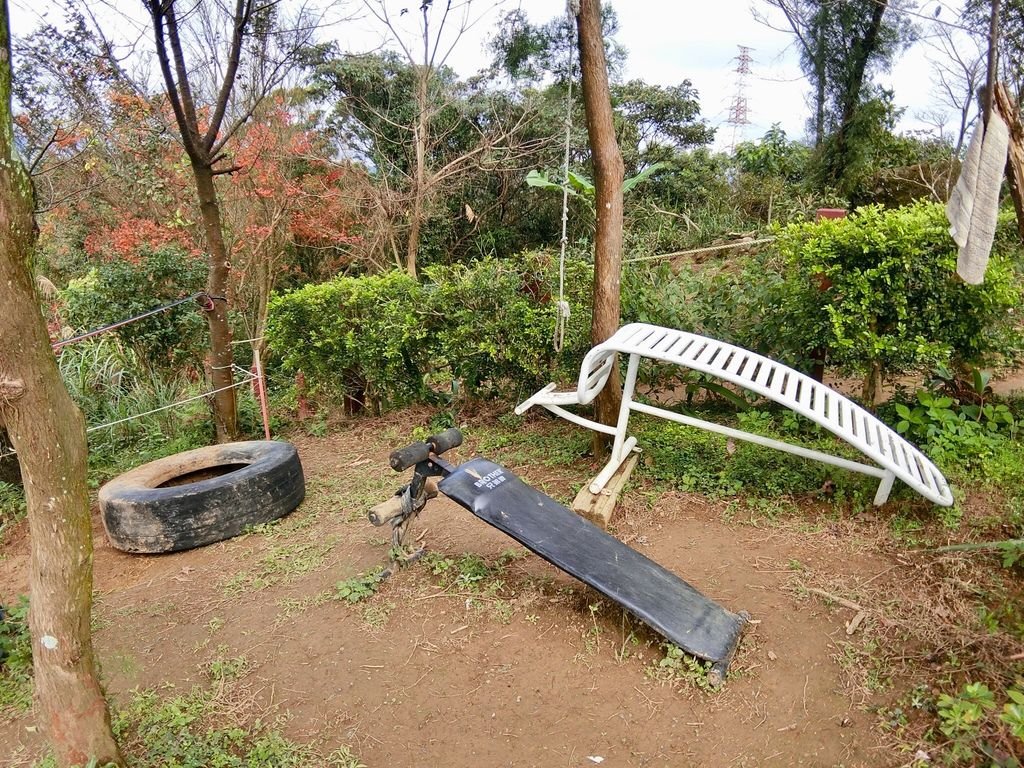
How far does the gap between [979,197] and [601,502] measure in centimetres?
237

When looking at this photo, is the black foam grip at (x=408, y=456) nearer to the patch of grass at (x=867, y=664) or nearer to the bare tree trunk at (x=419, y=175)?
the patch of grass at (x=867, y=664)

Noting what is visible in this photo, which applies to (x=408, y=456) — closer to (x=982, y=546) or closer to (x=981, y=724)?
(x=981, y=724)

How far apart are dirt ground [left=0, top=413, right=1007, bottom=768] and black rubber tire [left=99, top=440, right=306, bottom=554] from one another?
114 millimetres

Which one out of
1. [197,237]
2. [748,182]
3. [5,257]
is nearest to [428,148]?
[197,237]

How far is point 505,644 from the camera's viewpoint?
2.51 metres

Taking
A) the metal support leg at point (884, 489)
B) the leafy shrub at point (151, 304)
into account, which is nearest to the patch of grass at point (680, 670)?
the metal support leg at point (884, 489)

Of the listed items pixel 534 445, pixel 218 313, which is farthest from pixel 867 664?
pixel 218 313

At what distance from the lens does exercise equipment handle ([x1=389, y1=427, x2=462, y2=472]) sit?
2.75 meters

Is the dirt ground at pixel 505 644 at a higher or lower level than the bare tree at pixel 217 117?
lower

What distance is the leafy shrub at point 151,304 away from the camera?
5359mm

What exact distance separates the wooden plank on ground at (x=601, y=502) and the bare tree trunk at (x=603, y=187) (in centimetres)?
65

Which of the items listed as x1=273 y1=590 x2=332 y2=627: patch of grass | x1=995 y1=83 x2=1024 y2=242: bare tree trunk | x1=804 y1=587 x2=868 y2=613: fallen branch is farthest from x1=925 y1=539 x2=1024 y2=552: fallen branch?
x1=273 y1=590 x2=332 y2=627: patch of grass

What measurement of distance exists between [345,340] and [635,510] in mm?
3071

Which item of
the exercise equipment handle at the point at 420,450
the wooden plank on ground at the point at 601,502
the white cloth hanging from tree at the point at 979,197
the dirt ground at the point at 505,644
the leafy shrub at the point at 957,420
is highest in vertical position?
the white cloth hanging from tree at the point at 979,197
